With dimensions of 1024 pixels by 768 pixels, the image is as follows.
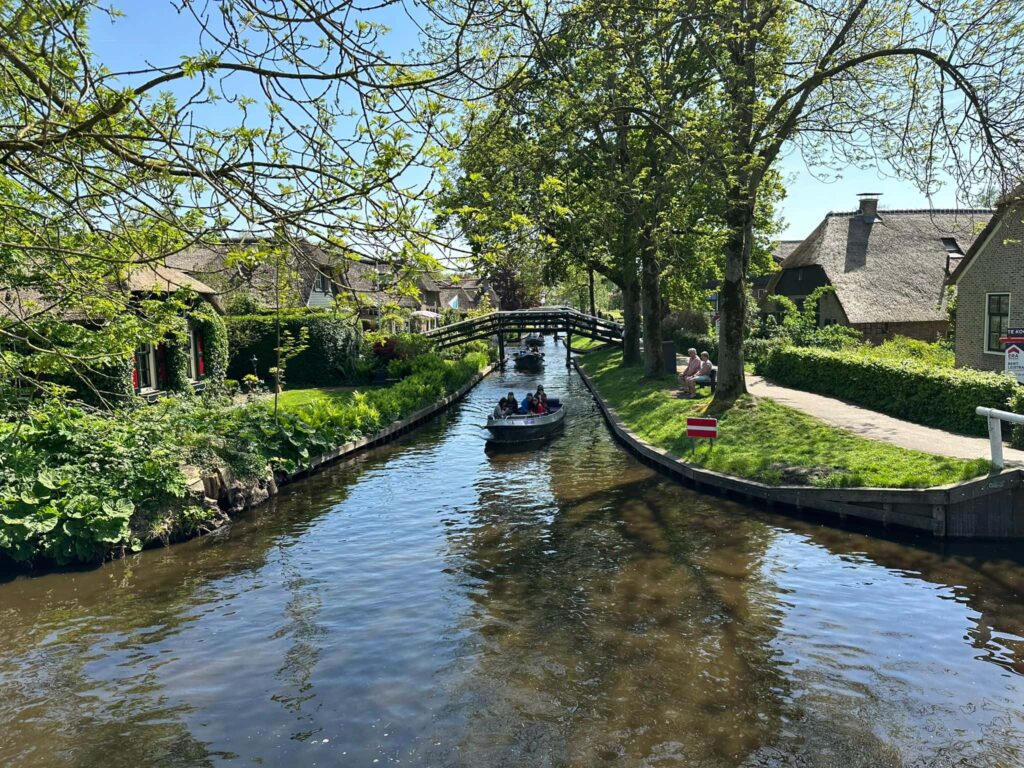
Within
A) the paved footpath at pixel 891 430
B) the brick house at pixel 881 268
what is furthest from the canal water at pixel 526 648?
the brick house at pixel 881 268

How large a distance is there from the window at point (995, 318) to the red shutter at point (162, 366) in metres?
26.4

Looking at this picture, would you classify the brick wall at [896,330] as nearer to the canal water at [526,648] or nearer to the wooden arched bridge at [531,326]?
the wooden arched bridge at [531,326]

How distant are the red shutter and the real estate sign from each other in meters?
24.0

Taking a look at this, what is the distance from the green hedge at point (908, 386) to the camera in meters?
14.4

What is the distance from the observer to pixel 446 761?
20.8 feet

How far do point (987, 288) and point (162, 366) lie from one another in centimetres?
2672

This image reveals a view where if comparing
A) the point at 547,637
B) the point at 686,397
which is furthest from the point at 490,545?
the point at 686,397

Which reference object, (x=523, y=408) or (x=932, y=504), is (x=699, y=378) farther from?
(x=932, y=504)

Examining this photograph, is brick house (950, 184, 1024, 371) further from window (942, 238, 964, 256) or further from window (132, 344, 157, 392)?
window (132, 344, 157, 392)

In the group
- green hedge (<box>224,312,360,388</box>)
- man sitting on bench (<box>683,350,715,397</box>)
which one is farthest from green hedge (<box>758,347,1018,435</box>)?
green hedge (<box>224,312,360,388</box>)

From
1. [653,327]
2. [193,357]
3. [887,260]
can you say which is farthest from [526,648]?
[887,260]

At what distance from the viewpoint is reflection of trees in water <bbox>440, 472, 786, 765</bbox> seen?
6.64 m

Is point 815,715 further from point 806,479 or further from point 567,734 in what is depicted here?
point 806,479

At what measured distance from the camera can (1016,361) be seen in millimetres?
14141
